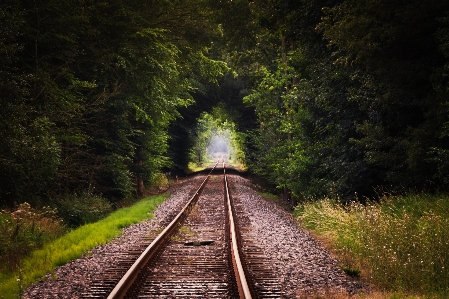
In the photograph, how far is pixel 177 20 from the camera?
19.1m

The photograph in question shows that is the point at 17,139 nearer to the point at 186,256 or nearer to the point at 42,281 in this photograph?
the point at 42,281

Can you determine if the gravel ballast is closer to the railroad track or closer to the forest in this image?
the railroad track

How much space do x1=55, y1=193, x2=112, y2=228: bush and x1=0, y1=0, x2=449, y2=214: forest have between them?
69mm

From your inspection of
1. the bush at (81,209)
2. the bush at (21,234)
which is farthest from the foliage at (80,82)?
the bush at (21,234)

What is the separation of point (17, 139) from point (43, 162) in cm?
209

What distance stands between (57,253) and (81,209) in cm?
616

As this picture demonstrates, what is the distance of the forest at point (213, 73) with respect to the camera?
9281 mm

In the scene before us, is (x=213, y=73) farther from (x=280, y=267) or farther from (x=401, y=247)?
(x=401, y=247)

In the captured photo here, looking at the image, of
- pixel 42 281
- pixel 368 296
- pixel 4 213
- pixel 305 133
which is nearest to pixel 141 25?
pixel 305 133

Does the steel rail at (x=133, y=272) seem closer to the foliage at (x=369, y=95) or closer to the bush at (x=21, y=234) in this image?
the bush at (x=21, y=234)

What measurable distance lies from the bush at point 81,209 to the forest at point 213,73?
2.7 inches

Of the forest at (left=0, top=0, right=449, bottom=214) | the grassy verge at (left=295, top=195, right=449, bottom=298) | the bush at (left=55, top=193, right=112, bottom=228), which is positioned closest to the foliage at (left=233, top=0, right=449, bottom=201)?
the forest at (left=0, top=0, right=449, bottom=214)

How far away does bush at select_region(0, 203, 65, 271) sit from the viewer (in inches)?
330

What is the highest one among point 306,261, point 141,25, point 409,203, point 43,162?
point 141,25
